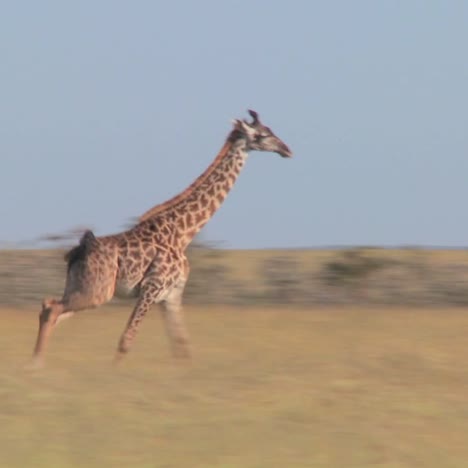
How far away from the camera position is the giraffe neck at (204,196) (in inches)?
512

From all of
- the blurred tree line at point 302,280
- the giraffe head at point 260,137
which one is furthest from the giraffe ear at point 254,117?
the blurred tree line at point 302,280

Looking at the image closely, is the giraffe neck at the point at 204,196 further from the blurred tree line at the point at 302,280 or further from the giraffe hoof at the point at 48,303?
the blurred tree line at the point at 302,280

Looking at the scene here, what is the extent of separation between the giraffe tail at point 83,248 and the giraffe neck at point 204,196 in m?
0.87

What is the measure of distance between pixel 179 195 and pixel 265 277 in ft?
23.2

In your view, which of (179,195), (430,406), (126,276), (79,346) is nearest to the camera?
(430,406)

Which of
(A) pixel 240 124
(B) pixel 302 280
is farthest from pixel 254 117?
(B) pixel 302 280

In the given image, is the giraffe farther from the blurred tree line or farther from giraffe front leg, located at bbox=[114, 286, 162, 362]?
the blurred tree line

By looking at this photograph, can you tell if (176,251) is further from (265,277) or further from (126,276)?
(265,277)

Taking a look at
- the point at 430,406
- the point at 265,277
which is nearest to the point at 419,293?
the point at 265,277

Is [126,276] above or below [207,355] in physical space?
above

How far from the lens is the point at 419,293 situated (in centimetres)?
2011

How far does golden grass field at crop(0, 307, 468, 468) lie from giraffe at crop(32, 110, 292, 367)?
449mm

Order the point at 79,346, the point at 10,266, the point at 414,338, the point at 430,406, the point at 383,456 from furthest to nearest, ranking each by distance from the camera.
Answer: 1. the point at 10,266
2. the point at 414,338
3. the point at 79,346
4. the point at 430,406
5. the point at 383,456

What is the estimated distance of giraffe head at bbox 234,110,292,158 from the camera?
1314cm
